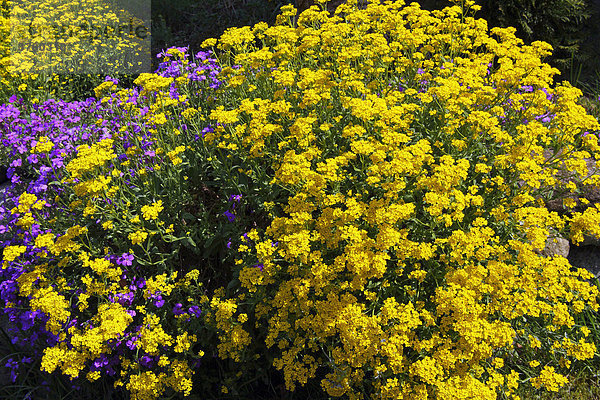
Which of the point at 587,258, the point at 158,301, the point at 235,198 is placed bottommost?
the point at 158,301

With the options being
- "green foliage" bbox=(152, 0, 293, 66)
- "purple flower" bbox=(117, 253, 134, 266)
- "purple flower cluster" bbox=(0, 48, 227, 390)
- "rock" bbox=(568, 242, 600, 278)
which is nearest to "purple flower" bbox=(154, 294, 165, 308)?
"purple flower cluster" bbox=(0, 48, 227, 390)

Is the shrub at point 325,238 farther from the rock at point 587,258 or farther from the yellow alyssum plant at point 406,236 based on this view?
the rock at point 587,258

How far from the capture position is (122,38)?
27.0ft

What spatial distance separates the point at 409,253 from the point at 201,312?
5.23ft

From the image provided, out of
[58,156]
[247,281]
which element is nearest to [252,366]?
[247,281]

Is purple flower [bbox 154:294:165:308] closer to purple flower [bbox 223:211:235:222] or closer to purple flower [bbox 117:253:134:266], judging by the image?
purple flower [bbox 117:253:134:266]

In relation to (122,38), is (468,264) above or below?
above

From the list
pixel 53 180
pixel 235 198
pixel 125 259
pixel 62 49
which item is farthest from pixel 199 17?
pixel 125 259

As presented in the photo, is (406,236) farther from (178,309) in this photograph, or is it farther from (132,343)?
(132,343)

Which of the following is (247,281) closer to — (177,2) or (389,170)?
(389,170)

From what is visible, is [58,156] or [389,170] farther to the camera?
[58,156]

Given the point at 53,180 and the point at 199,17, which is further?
the point at 199,17

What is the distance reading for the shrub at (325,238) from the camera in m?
2.96

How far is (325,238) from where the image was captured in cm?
312
